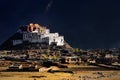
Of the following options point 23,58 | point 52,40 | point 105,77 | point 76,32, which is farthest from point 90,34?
point 105,77

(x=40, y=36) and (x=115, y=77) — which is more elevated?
(x=40, y=36)

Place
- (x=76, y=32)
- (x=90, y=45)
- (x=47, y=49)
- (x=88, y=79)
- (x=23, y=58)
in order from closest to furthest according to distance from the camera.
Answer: (x=88, y=79) < (x=23, y=58) < (x=47, y=49) < (x=90, y=45) < (x=76, y=32)

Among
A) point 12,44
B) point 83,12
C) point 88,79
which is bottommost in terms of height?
point 88,79

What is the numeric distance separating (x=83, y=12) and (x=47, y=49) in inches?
2821

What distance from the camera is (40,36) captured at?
13225 cm

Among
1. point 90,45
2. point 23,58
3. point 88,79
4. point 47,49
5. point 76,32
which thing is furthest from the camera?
point 76,32

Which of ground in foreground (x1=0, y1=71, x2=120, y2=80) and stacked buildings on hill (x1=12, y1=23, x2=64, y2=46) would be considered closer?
ground in foreground (x1=0, y1=71, x2=120, y2=80)

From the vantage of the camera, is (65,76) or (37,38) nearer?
(65,76)

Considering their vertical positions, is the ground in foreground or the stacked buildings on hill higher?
the stacked buildings on hill

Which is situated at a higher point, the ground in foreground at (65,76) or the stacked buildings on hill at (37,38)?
the stacked buildings on hill at (37,38)

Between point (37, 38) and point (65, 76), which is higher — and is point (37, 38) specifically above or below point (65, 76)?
above

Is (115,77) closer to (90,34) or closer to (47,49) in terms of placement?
(47,49)

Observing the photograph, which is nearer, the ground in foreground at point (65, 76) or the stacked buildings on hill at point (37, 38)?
the ground in foreground at point (65, 76)

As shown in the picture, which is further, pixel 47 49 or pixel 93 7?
pixel 93 7
